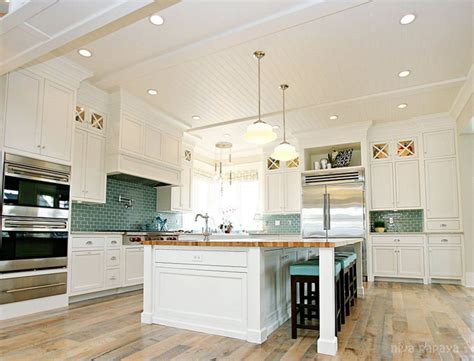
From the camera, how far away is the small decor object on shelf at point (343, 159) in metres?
7.04

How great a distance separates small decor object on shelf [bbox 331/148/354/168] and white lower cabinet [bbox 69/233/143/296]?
162 inches

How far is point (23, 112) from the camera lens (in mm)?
3859

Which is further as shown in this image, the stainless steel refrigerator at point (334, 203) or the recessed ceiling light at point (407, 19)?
the stainless steel refrigerator at point (334, 203)

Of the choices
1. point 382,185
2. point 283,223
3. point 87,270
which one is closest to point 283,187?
point 283,223

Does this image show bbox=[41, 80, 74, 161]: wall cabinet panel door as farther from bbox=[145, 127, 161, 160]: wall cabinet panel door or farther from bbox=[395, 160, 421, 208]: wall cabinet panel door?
bbox=[395, 160, 421, 208]: wall cabinet panel door

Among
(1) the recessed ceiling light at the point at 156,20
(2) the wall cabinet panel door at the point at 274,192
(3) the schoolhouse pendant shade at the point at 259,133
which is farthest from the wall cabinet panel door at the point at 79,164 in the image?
(2) the wall cabinet panel door at the point at 274,192

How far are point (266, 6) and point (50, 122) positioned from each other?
2.77 m

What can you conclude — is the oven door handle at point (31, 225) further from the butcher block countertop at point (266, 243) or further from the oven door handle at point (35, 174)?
the butcher block countertop at point (266, 243)

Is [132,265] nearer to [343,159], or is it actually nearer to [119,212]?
[119,212]

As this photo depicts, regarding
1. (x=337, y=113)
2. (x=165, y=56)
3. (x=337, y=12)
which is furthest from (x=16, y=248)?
(x=337, y=113)

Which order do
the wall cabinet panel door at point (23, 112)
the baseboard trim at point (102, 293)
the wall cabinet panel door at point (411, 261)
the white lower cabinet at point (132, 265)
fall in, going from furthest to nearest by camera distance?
the wall cabinet panel door at point (411, 261) < the white lower cabinet at point (132, 265) < the baseboard trim at point (102, 293) < the wall cabinet panel door at point (23, 112)

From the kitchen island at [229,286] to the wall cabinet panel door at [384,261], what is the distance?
334cm

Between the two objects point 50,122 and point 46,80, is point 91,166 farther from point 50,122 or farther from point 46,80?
point 46,80

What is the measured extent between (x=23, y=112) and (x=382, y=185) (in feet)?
19.2
